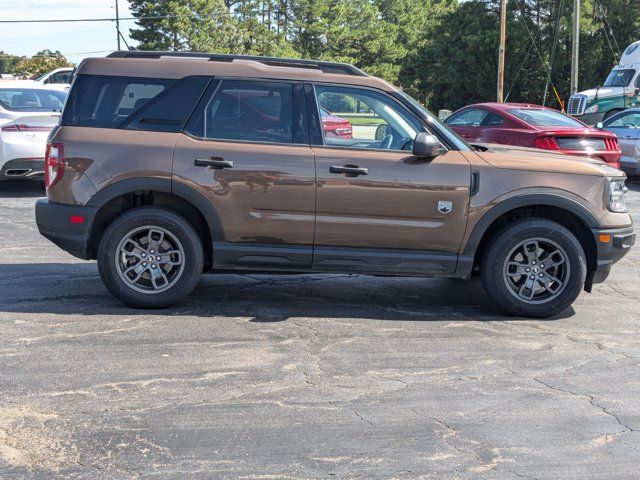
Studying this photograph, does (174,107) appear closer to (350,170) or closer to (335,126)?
(335,126)

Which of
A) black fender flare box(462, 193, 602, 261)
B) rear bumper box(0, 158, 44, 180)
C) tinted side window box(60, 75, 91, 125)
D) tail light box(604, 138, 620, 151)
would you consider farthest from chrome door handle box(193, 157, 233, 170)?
tail light box(604, 138, 620, 151)

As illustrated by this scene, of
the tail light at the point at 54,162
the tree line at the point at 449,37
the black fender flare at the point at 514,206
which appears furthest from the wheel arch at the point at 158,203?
the tree line at the point at 449,37

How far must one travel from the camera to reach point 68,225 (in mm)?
7082

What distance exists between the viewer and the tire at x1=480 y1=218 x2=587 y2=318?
7164mm

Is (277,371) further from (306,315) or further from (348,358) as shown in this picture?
(306,315)

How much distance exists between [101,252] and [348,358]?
2242 millimetres

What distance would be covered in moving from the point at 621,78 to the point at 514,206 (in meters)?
29.7

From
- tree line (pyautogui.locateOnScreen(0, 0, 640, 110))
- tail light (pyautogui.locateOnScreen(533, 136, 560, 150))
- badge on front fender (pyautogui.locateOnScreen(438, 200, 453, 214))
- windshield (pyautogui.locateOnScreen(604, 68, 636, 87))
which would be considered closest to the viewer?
badge on front fender (pyautogui.locateOnScreen(438, 200, 453, 214))

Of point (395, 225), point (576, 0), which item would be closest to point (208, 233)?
point (395, 225)

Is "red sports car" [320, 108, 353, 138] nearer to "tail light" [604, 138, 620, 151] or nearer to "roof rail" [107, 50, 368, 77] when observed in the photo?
"roof rail" [107, 50, 368, 77]

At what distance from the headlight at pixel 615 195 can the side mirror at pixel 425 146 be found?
4.86ft

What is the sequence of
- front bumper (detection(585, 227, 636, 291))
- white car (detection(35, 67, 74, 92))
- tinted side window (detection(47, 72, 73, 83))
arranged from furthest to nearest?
1. tinted side window (detection(47, 72, 73, 83))
2. white car (detection(35, 67, 74, 92))
3. front bumper (detection(585, 227, 636, 291))

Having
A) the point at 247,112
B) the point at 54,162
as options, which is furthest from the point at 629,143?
the point at 54,162

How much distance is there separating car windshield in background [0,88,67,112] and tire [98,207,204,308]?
27.9 feet
